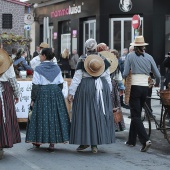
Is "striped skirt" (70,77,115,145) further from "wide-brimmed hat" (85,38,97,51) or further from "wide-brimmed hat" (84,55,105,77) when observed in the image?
"wide-brimmed hat" (85,38,97,51)

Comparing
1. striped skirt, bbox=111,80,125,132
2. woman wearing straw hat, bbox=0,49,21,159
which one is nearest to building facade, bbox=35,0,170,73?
striped skirt, bbox=111,80,125,132

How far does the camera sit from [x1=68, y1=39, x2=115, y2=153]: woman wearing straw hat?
10148 mm

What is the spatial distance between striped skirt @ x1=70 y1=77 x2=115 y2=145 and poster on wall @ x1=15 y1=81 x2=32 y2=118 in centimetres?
335

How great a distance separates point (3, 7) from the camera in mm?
22188

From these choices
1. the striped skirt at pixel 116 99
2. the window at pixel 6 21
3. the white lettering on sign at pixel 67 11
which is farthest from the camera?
the white lettering on sign at pixel 67 11

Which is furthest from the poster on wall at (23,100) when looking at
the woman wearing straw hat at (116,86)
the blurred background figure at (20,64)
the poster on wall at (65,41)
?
the poster on wall at (65,41)

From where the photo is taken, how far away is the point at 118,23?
101 ft

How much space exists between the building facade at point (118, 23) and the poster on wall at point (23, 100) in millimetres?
15706

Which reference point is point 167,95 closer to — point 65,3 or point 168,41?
point 168,41

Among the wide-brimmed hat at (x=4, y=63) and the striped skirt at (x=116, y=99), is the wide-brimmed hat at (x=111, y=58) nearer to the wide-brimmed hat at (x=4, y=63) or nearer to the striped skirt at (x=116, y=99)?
the striped skirt at (x=116, y=99)

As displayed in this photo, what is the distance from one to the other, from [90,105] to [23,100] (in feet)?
11.7

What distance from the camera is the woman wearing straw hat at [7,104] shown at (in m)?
9.55

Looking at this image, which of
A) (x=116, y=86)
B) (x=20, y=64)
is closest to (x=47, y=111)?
(x=116, y=86)

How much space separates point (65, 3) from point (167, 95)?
26128 mm
